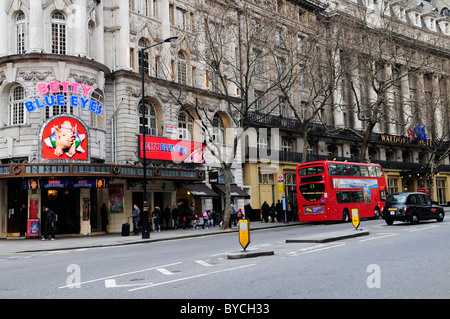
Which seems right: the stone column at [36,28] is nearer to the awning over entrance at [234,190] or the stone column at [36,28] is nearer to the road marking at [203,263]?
the awning over entrance at [234,190]

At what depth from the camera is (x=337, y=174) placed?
1224 inches

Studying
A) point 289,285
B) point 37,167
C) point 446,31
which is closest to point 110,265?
point 289,285

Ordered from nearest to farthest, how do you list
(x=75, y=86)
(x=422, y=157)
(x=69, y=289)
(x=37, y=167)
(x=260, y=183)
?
(x=69, y=289)
(x=37, y=167)
(x=75, y=86)
(x=260, y=183)
(x=422, y=157)

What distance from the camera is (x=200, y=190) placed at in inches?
1316

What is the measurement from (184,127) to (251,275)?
88.4ft

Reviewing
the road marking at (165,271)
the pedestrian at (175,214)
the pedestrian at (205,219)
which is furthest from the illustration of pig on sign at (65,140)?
the road marking at (165,271)

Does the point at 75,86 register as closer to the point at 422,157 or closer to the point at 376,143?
the point at 376,143

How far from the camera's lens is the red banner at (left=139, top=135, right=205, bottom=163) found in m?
31.5

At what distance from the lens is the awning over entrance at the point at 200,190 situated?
32625mm

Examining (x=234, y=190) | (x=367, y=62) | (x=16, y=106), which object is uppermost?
(x=367, y=62)

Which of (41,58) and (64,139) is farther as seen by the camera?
(41,58)

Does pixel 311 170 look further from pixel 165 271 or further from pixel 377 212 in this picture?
pixel 165 271

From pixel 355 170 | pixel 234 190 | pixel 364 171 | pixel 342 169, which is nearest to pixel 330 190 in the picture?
pixel 342 169
